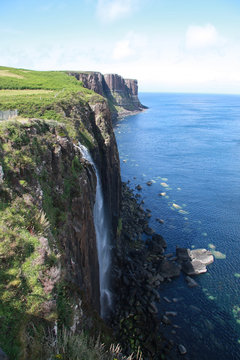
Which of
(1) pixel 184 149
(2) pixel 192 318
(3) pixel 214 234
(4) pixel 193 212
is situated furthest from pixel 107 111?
(1) pixel 184 149

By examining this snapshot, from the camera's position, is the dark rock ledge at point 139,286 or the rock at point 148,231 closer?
the dark rock ledge at point 139,286

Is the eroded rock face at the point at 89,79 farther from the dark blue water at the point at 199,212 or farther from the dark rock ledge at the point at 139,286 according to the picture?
the dark rock ledge at the point at 139,286

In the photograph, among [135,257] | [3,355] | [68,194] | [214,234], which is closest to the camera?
[3,355]

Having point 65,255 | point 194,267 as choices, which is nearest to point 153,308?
point 194,267

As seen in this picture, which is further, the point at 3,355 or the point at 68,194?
the point at 68,194

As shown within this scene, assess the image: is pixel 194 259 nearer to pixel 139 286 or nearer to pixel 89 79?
pixel 139 286

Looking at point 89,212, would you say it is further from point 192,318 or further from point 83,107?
point 83,107

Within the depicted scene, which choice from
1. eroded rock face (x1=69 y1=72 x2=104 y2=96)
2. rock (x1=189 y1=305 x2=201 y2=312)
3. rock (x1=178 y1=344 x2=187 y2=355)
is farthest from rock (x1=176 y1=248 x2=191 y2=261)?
eroded rock face (x1=69 y1=72 x2=104 y2=96)

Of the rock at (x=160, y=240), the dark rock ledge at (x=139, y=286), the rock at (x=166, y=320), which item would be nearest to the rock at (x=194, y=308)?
the rock at (x=166, y=320)

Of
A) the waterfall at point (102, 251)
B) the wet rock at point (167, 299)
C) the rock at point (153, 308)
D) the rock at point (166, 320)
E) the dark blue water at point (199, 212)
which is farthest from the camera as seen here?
the wet rock at point (167, 299)
